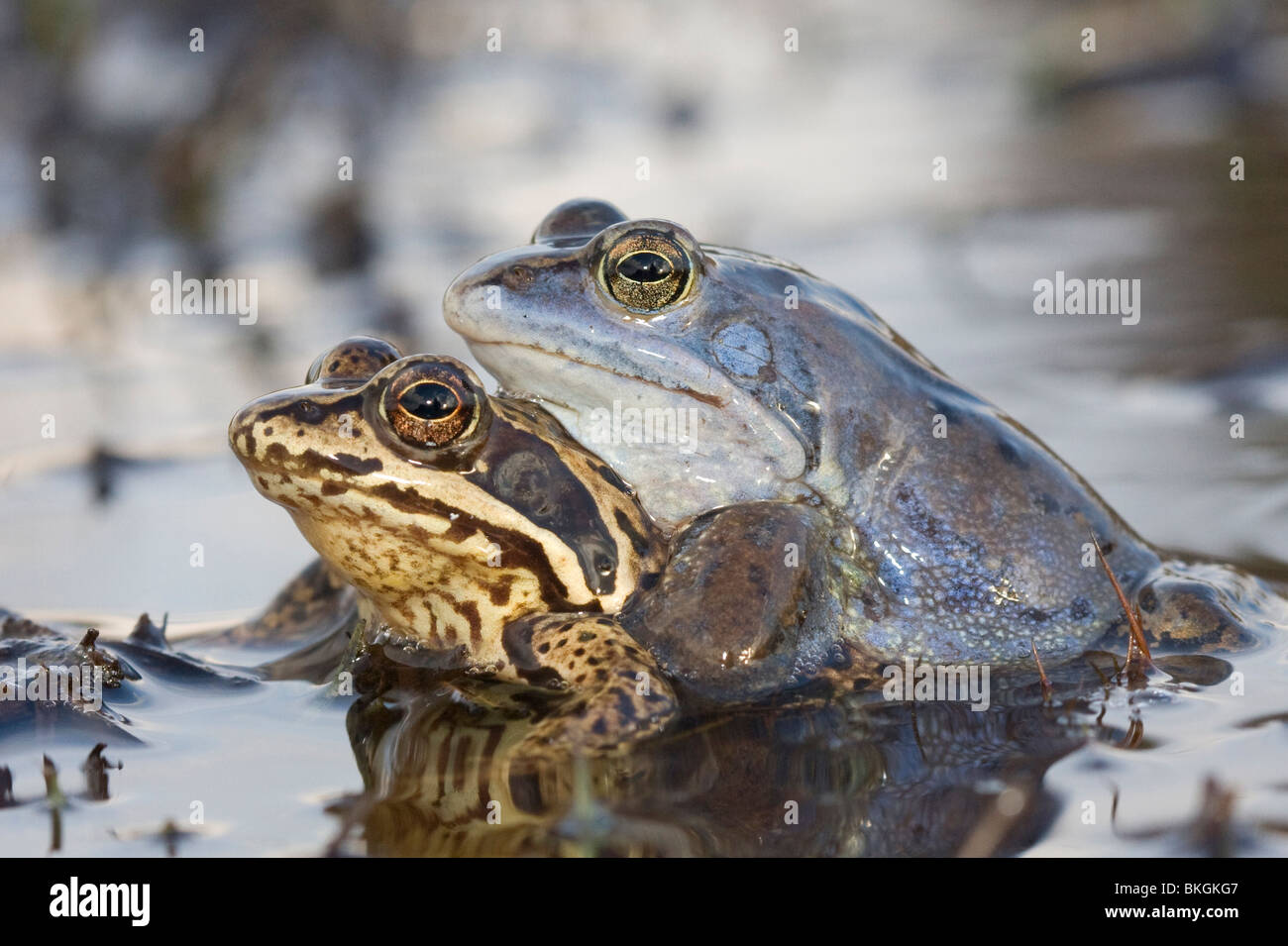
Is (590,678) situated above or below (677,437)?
below

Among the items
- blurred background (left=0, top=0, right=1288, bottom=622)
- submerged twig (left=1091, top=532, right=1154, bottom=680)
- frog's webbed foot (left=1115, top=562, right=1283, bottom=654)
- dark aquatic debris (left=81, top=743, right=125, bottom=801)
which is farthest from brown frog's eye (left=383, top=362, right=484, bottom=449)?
frog's webbed foot (left=1115, top=562, right=1283, bottom=654)

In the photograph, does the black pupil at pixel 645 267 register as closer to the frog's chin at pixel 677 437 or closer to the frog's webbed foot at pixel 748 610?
the frog's chin at pixel 677 437

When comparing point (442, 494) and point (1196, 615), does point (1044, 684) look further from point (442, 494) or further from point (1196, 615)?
point (442, 494)

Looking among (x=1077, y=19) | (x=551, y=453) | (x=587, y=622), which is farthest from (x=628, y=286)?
(x=1077, y=19)

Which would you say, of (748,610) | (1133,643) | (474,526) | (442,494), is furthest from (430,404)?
(1133,643)

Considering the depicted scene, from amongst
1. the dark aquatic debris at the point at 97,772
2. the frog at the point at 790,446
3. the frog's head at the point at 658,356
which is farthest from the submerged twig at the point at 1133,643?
the dark aquatic debris at the point at 97,772
